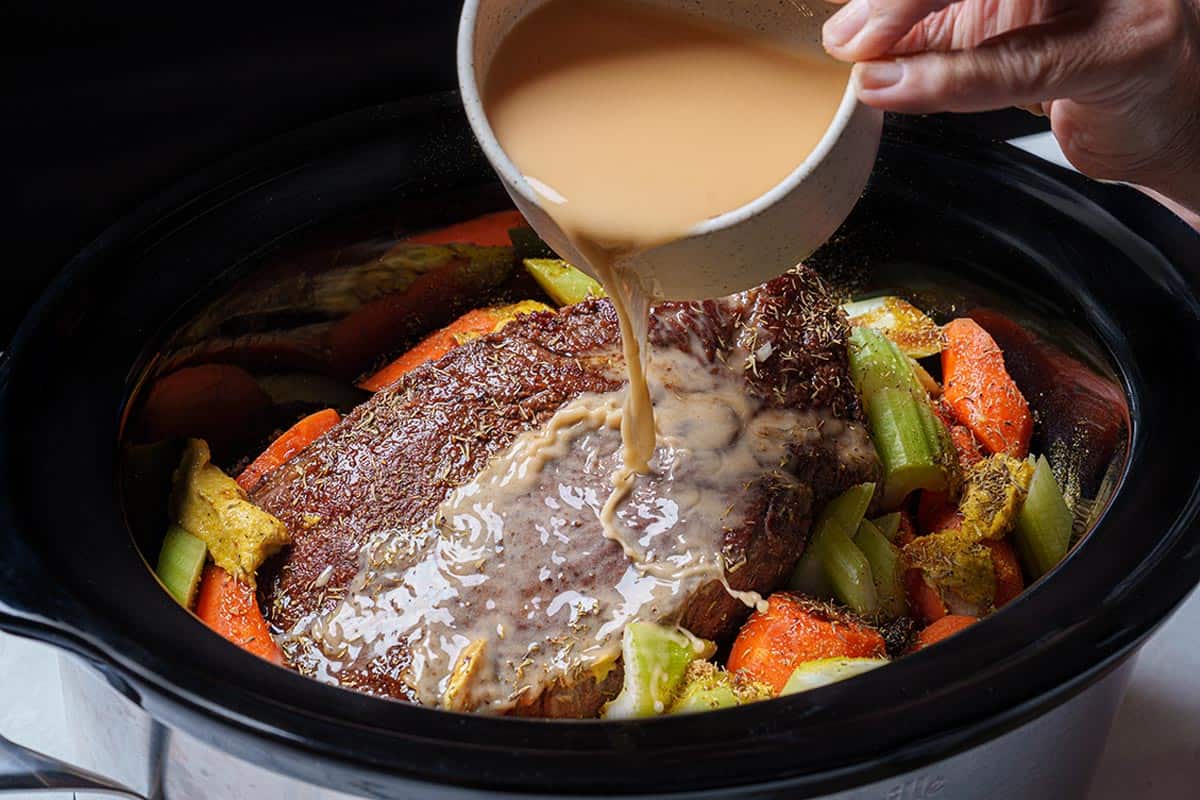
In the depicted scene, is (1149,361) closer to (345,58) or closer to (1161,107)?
(1161,107)

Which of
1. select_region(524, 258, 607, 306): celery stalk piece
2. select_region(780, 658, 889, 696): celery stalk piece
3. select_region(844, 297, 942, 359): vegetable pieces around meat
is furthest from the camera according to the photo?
select_region(524, 258, 607, 306): celery stalk piece

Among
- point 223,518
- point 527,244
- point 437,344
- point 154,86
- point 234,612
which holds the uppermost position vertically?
point 154,86

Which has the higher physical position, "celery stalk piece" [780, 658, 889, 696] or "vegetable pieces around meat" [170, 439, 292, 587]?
"vegetable pieces around meat" [170, 439, 292, 587]

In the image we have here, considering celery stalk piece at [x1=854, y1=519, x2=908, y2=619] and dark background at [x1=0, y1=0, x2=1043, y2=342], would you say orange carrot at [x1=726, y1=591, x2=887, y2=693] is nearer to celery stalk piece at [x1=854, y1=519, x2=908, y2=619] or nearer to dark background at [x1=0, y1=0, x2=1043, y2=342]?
celery stalk piece at [x1=854, y1=519, x2=908, y2=619]

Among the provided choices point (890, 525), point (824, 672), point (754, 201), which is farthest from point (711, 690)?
point (754, 201)

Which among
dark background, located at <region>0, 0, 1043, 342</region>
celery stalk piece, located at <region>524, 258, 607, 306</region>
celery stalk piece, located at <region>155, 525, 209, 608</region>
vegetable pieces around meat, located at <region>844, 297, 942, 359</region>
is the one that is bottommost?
celery stalk piece, located at <region>155, 525, 209, 608</region>

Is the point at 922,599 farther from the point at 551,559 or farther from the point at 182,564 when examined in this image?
the point at 182,564

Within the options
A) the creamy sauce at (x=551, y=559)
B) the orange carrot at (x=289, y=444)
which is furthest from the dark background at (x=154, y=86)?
the creamy sauce at (x=551, y=559)

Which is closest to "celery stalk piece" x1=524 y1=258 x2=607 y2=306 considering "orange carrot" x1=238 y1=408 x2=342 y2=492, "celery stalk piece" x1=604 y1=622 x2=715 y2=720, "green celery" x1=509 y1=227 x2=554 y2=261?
"green celery" x1=509 y1=227 x2=554 y2=261
